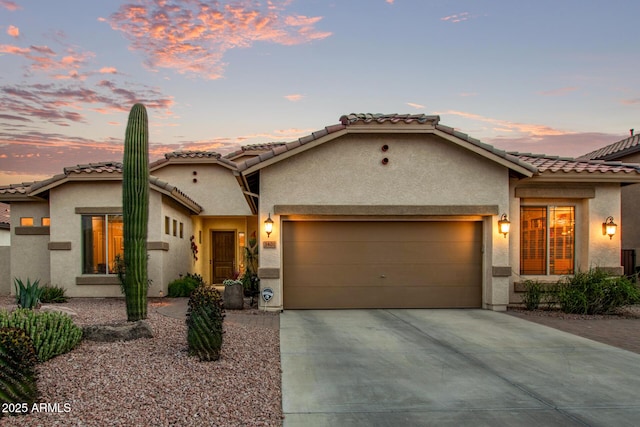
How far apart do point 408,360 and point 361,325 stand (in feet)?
10.1

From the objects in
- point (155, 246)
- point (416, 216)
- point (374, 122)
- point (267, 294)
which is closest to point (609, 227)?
point (416, 216)

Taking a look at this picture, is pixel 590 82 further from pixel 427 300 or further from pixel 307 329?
pixel 307 329

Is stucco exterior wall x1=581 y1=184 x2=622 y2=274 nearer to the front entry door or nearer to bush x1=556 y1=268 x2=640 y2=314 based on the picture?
bush x1=556 y1=268 x2=640 y2=314

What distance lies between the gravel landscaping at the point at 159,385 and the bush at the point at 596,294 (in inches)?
311

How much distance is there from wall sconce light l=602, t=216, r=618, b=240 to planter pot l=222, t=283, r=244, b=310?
958cm

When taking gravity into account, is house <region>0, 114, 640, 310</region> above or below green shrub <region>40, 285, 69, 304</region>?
above

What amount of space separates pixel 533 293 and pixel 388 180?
15.4 feet

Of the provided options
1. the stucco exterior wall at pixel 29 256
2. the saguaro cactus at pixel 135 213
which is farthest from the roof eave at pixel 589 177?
the stucco exterior wall at pixel 29 256

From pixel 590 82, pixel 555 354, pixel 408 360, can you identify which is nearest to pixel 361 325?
pixel 408 360

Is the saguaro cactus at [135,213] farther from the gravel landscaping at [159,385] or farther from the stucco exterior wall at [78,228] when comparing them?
the stucco exterior wall at [78,228]

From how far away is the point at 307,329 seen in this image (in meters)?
10.0

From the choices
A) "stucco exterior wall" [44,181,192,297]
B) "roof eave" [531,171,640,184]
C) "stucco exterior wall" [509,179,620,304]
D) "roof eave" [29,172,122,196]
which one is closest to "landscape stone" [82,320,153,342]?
"stucco exterior wall" [44,181,192,297]

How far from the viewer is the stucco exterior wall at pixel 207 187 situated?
20.2 meters

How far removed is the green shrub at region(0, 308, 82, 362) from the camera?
661 cm
